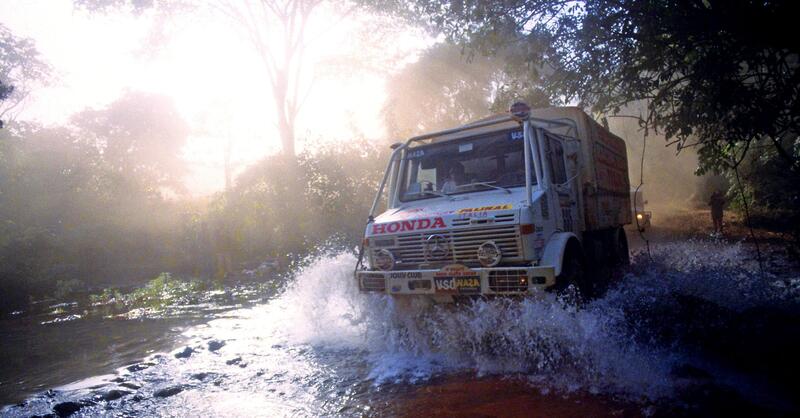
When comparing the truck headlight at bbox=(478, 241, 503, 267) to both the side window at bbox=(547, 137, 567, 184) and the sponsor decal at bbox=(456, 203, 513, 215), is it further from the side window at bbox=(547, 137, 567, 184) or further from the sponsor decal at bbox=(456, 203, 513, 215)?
the side window at bbox=(547, 137, 567, 184)

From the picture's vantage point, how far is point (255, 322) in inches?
315

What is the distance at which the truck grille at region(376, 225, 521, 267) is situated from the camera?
202 inches

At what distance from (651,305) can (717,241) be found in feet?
34.5

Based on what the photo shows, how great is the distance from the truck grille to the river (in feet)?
1.59

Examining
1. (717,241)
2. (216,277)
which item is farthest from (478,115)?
(216,277)

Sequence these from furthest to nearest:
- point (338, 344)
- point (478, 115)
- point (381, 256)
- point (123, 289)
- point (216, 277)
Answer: point (478, 115), point (216, 277), point (123, 289), point (338, 344), point (381, 256)

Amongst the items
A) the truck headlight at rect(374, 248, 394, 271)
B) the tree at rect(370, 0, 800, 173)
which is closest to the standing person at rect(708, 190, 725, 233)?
the tree at rect(370, 0, 800, 173)

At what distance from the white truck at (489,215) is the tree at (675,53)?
3.83 feet

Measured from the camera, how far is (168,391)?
15.5 feet

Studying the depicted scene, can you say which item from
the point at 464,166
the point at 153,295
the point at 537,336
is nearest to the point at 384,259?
the point at 464,166

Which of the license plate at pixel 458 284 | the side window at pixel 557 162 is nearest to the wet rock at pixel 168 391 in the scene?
the license plate at pixel 458 284

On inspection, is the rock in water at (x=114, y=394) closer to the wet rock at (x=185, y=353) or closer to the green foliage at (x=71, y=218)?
the wet rock at (x=185, y=353)

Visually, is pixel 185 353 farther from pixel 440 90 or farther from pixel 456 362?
pixel 440 90

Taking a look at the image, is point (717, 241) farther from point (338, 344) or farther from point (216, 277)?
point (216, 277)
